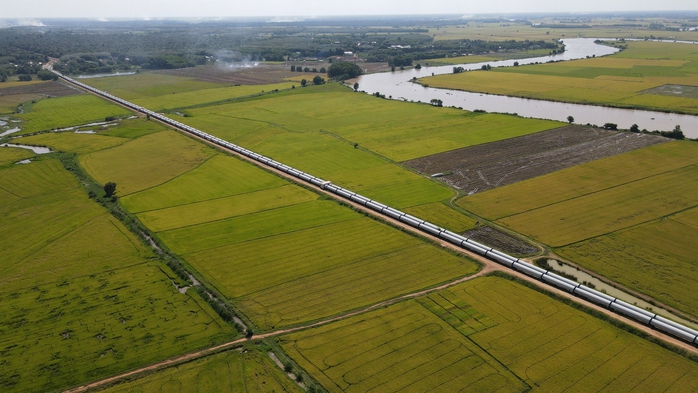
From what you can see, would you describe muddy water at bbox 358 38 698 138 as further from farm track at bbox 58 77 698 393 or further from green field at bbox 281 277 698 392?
green field at bbox 281 277 698 392

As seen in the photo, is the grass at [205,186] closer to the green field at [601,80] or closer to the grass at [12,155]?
the grass at [12,155]

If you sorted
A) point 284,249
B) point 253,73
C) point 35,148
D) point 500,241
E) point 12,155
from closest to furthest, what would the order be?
point 284,249 < point 500,241 < point 12,155 < point 35,148 < point 253,73

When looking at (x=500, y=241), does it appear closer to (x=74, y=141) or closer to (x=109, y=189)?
(x=109, y=189)

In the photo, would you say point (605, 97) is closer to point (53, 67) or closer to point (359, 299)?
point (359, 299)

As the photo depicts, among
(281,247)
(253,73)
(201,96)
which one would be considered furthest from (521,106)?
(253,73)

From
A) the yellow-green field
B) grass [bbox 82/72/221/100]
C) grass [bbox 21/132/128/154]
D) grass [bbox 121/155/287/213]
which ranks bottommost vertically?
the yellow-green field

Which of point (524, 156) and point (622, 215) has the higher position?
point (524, 156)

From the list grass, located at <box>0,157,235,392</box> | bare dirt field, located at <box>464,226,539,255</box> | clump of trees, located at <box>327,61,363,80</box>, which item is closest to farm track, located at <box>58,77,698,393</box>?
grass, located at <box>0,157,235,392</box>
